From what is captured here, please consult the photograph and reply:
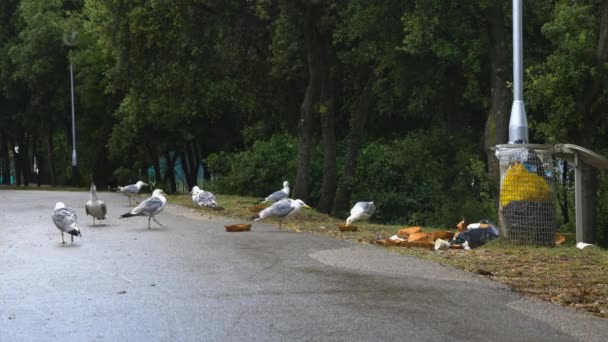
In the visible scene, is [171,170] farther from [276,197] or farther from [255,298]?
[255,298]

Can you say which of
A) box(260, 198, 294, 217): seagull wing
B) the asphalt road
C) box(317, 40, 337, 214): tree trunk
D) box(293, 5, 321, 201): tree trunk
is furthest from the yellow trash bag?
box(317, 40, 337, 214): tree trunk

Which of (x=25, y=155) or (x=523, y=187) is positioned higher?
(x=25, y=155)

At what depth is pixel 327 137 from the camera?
89.4 feet

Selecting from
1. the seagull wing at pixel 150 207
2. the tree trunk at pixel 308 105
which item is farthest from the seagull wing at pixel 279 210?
the tree trunk at pixel 308 105

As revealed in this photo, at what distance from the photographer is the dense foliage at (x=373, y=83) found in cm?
1894

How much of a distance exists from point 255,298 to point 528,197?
626 cm

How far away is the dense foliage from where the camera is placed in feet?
62.1

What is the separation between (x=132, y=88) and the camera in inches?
1109

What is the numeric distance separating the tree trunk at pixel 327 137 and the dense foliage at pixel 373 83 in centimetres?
5

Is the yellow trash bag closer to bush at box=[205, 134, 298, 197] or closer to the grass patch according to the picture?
the grass patch

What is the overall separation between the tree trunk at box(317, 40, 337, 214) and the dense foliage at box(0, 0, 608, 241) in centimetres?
5

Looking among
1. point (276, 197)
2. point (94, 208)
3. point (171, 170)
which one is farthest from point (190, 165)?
point (94, 208)

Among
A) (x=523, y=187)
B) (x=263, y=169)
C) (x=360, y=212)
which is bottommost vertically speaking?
(x=360, y=212)

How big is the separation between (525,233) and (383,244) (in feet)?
7.14
